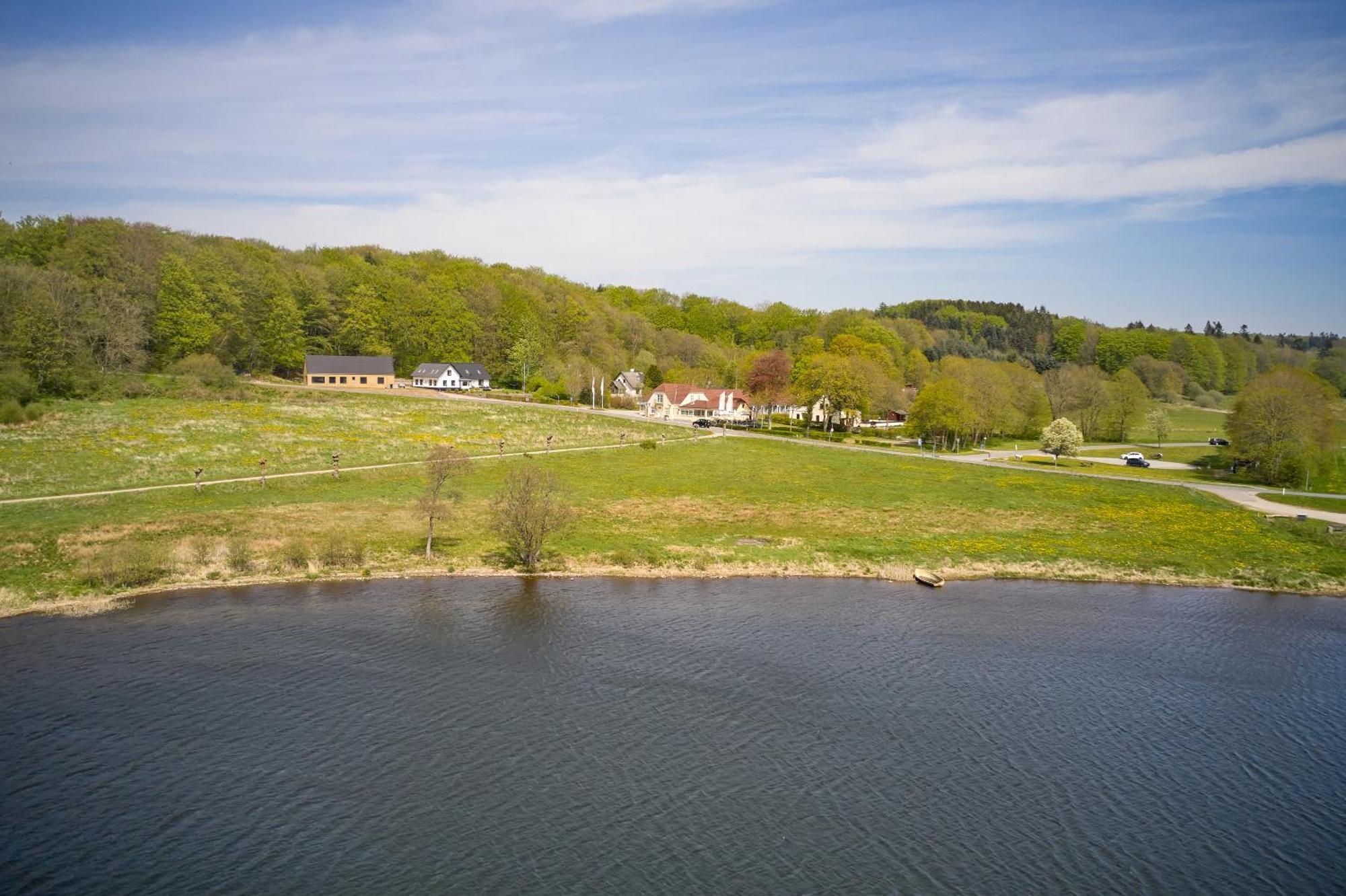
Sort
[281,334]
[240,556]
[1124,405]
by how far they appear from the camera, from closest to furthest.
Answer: [240,556] < [281,334] < [1124,405]

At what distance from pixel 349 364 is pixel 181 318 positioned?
2177 cm

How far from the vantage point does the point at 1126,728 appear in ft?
93.9

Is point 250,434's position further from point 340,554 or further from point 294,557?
point 340,554

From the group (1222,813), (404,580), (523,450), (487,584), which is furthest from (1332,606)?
(523,450)

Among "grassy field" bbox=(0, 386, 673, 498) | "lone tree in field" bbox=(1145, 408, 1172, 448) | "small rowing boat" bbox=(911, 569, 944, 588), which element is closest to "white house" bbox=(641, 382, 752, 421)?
"grassy field" bbox=(0, 386, 673, 498)

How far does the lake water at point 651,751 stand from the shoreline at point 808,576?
2.44 m

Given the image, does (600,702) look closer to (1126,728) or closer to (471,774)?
(471,774)

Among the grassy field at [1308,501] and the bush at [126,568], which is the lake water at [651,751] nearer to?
the bush at [126,568]

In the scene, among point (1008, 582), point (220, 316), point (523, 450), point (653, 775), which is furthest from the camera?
point (220, 316)

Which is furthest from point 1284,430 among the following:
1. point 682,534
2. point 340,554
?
point 340,554

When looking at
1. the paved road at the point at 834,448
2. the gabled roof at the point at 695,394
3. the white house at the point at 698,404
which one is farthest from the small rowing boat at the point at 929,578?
the gabled roof at the point at 695,394

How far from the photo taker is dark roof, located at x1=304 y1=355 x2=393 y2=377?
113750 mm

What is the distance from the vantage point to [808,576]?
46.0 metres

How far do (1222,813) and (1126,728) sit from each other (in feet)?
16.4
